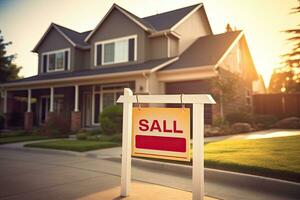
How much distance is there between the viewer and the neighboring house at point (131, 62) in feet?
47.6

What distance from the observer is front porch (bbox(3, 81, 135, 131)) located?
673 inches

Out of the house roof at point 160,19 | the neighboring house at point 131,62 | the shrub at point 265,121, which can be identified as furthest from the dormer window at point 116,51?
the shrub at point 265,121

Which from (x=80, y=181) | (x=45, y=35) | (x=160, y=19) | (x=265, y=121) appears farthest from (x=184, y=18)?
(x=80, y=181)

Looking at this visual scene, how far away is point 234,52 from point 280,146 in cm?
1110

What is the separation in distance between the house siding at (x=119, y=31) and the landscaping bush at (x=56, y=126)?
4.66 meters

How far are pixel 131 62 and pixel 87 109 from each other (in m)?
5.16

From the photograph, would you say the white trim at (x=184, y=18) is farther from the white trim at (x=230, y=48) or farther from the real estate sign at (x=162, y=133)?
the real estate sign at (x=162, y=133)

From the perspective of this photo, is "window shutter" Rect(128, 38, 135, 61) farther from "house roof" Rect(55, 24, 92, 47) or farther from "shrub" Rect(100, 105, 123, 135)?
"house roof" Rect(55, 24, 92, 47)

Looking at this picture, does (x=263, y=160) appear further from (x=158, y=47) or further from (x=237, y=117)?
(x=158, y=47)

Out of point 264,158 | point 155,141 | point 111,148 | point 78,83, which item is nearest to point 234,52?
point 78,83

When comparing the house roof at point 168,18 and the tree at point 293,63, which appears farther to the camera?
the tree at point 293,63

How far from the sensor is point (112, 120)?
12.9 meters

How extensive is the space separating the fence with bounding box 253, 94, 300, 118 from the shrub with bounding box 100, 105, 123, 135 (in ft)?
40.3

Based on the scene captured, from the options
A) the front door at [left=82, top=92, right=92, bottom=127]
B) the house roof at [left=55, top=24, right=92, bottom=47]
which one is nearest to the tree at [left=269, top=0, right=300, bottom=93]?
the house roof at [left=55, top=24, right=92, bottom=47]
